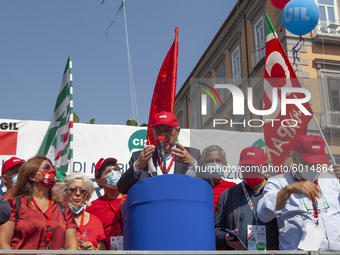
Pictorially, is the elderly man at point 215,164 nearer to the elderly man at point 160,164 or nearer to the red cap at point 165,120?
the elderly man at point 160,164

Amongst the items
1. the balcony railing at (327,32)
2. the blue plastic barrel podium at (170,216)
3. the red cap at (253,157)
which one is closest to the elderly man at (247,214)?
the red cap at (253,157)

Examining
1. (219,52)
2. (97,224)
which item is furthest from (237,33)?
(97,224)

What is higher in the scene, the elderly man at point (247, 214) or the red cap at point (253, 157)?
the red cap at point (253, 157)

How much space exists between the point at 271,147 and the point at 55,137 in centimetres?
317

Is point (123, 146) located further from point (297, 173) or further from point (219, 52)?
point (219, 52)

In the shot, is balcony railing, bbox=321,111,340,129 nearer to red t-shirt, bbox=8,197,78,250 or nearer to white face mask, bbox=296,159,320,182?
white face mask, bbox=296,159,320,182

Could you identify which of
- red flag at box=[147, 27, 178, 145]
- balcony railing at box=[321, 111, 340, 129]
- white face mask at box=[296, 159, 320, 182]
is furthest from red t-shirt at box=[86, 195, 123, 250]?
balcony railing at box=[321, 111, 340, 129]

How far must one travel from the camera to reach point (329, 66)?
18.3m

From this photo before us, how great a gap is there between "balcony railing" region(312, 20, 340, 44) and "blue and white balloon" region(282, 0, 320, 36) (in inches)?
426

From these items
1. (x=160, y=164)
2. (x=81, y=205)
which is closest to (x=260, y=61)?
(x=81, y=205)

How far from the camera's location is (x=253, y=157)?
396cm

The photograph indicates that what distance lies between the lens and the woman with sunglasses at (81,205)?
13.3ft

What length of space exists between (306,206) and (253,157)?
2.91ft

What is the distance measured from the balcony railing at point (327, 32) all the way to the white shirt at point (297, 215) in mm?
15996
